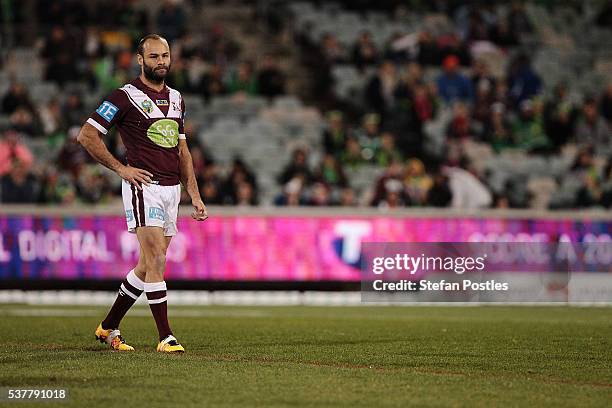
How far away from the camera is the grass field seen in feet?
27.5

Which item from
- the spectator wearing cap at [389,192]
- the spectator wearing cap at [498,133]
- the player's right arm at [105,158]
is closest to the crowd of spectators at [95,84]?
the spectator wearing cap at [389,192]

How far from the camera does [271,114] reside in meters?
25.2

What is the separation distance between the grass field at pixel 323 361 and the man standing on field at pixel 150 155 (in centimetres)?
67

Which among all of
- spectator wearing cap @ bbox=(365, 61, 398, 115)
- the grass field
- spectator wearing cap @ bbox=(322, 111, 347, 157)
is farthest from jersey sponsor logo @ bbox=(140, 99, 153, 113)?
spectator wearing cap @ bbox=(365, 61, 398, 115)

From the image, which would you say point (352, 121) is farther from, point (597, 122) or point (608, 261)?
point (608, 261)

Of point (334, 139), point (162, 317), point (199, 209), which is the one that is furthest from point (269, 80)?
point (162, 317)

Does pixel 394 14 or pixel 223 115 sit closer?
pixel 223 115

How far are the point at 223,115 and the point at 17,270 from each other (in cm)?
624

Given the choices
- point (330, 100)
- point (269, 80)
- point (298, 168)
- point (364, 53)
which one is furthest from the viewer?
point (330, 100)

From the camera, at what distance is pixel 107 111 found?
1059cm

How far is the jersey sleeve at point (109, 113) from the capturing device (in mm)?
10570

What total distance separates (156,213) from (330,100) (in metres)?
16.5

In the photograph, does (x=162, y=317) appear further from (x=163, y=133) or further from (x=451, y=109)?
(x=451, y=109)

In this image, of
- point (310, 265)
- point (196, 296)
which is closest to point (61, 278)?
point (196, 296)
